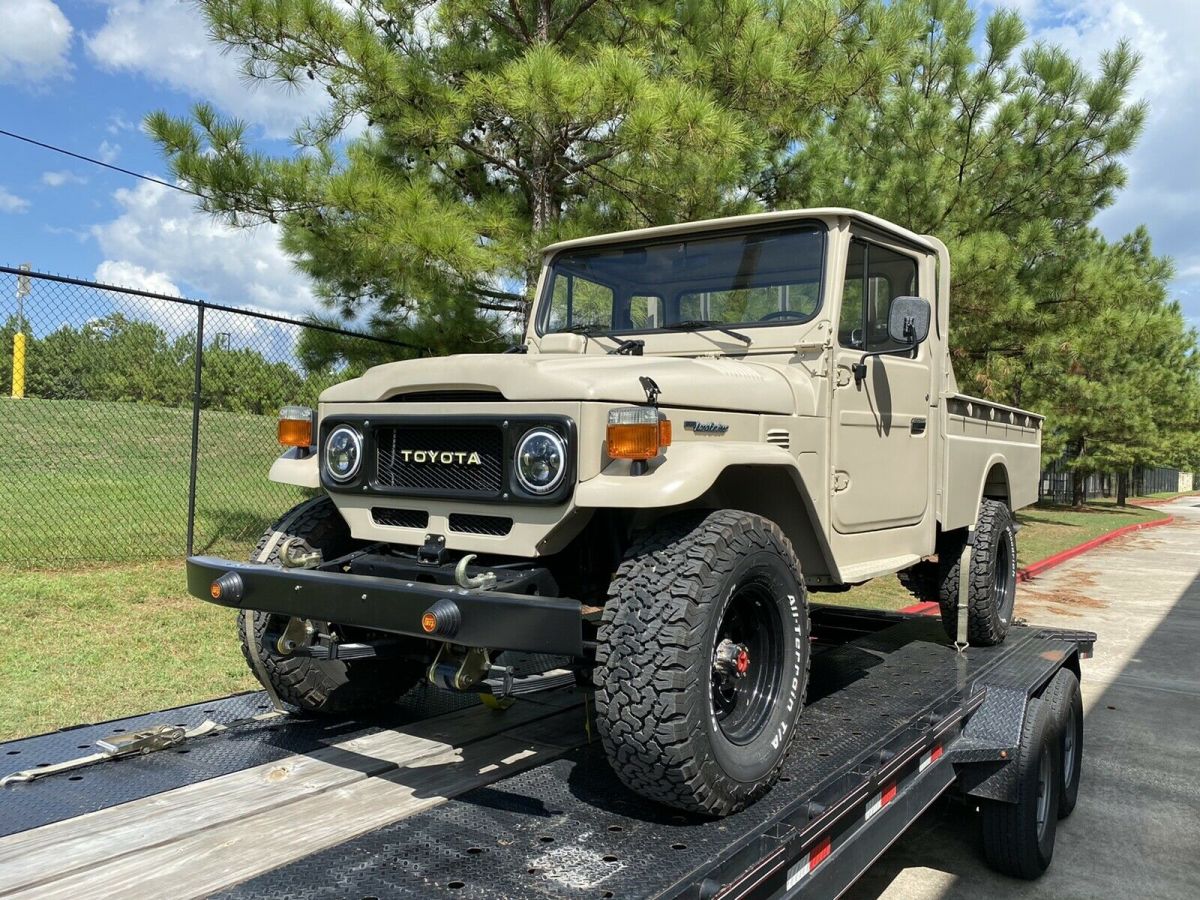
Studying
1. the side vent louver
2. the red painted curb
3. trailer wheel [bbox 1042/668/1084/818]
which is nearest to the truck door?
the side vent louver

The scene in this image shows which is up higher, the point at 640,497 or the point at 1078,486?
the point at 640,497

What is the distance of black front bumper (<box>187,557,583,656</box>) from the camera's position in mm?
2428

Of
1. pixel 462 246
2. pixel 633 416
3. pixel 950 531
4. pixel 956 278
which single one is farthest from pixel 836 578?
pixel 956 278

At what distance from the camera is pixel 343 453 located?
325 cm

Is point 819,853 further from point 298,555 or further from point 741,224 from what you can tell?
point 741,224

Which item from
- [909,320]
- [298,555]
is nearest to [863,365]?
[909,320]

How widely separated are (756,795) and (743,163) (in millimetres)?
6846

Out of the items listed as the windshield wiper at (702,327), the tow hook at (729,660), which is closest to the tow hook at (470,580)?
the tow hook at (729,660)

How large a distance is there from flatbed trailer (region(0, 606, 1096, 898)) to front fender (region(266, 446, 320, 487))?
84 cm

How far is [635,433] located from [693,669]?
65 cm

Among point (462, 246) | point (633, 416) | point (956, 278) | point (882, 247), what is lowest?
point (633, 416)

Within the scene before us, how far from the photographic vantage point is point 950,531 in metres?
5.04

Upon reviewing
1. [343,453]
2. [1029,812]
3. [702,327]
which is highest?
[702,327]

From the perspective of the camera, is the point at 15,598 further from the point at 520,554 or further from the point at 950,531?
the point at 950,531
